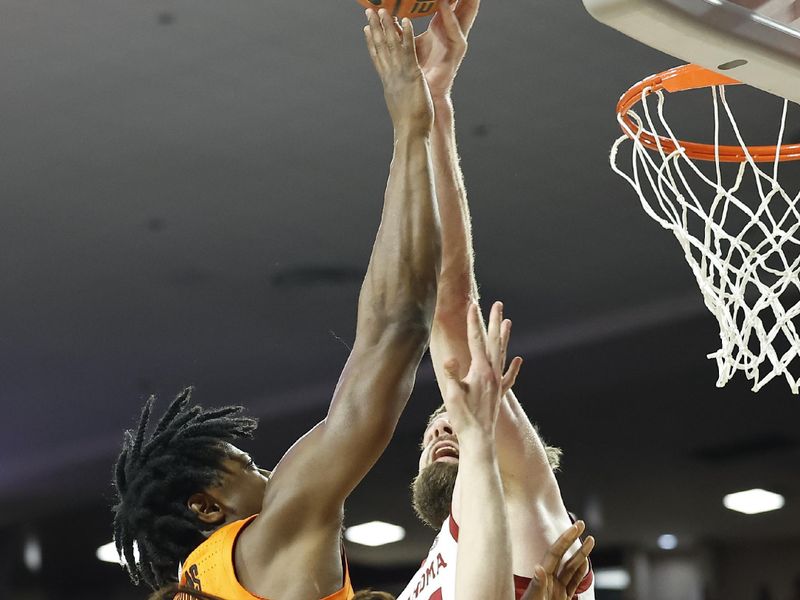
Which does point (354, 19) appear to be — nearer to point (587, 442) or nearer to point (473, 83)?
point (473, 83)

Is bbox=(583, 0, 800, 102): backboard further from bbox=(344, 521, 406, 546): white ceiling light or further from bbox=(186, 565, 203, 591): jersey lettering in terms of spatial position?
bbox=(344, 521, 406, 546): white ceiling light

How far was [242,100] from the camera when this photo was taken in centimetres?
414

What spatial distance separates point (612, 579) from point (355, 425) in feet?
12.6

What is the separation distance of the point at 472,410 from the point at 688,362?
13.2 ft

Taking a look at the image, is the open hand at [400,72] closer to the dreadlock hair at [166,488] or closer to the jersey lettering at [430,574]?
the dreadlock hair at [166,488]

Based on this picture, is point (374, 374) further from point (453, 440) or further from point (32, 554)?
point (32, 554)

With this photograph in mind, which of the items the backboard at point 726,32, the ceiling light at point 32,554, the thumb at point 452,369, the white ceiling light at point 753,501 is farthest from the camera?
the ceiling light at point 32,554

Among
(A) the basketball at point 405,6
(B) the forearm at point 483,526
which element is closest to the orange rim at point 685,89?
(A) the basketball at point 405,6

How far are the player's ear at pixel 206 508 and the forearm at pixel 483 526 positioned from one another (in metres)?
0.46

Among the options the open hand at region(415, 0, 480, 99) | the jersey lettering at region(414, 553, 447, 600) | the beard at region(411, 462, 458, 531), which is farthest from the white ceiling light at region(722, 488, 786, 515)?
the open hand at region(415, 0, 480, 99)

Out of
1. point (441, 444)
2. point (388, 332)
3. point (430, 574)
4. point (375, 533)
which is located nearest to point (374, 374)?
point (388, 332)

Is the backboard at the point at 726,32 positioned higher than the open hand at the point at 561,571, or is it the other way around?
the backboard at the point at 726,32

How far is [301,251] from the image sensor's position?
4871mm

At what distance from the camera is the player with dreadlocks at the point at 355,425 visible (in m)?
1.46
